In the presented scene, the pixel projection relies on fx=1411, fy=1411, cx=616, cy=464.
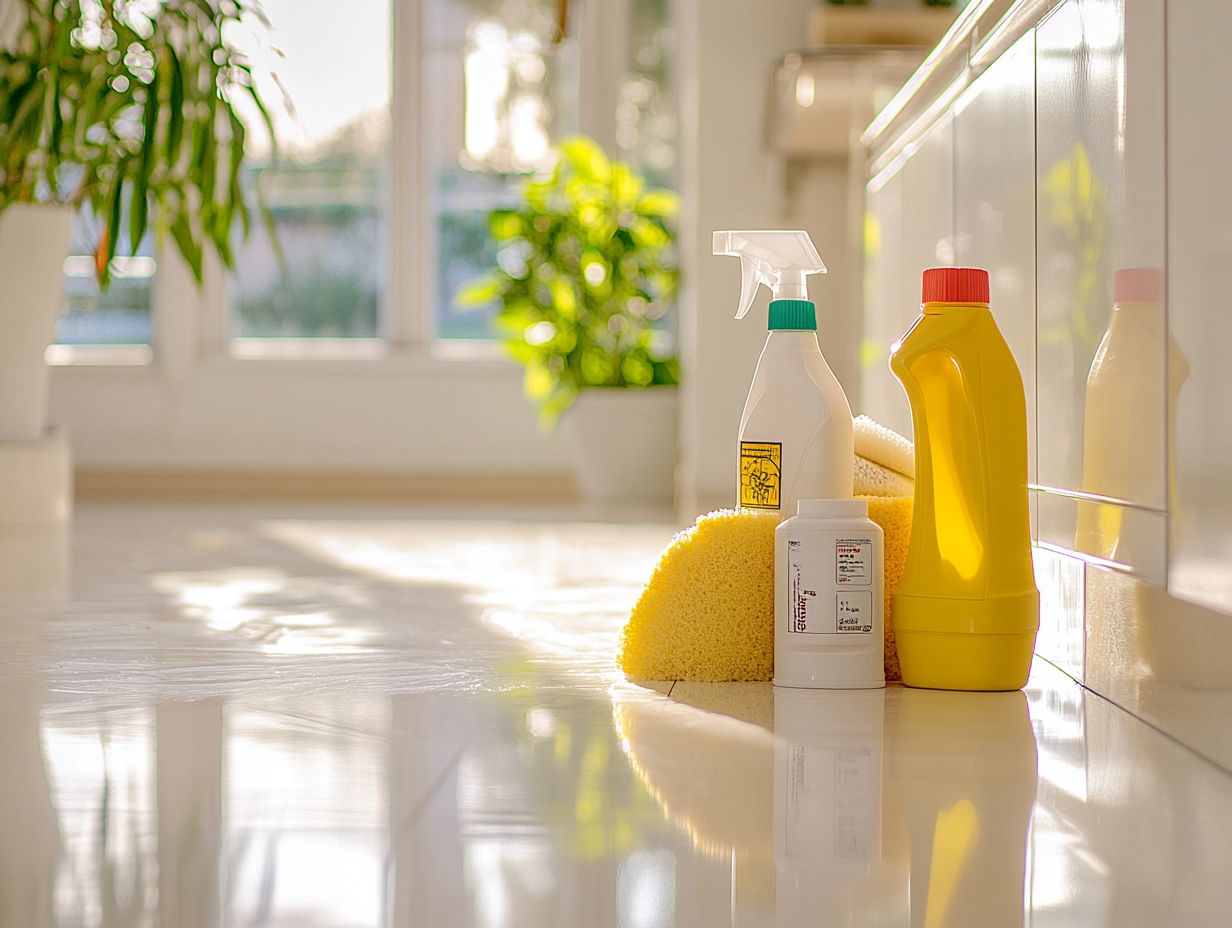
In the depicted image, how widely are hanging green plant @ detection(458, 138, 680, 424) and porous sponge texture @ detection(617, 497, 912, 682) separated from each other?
231 cm

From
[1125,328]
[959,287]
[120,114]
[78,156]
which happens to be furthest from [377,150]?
[1125,328]

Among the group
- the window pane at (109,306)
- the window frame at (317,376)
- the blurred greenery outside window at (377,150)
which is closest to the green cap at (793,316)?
the window frame at (317,376)

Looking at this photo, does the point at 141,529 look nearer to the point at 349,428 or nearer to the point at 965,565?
the point at 349,428

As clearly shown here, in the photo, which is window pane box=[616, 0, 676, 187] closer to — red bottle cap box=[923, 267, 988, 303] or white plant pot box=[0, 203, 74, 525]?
white plant pot box=[0, 203, 74, 525]

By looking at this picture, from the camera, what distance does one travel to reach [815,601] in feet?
3.27

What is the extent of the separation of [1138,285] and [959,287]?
5.7 inches

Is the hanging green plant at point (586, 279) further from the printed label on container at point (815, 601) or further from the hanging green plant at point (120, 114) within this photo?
the printed label on container at point (815, 601)

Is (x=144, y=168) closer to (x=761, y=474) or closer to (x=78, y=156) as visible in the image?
(x=78, y=156)

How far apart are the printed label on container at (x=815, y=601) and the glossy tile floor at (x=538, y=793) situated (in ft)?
0.18

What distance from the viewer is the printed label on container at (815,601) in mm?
994

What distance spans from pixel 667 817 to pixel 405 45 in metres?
3.57

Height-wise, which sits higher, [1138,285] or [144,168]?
[144,168]

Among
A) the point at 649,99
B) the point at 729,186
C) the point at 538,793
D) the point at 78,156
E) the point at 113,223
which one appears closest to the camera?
the point at 538,793

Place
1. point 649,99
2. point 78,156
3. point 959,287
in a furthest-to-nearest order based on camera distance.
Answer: point 649,99 → point 78,156 → point 959,287
